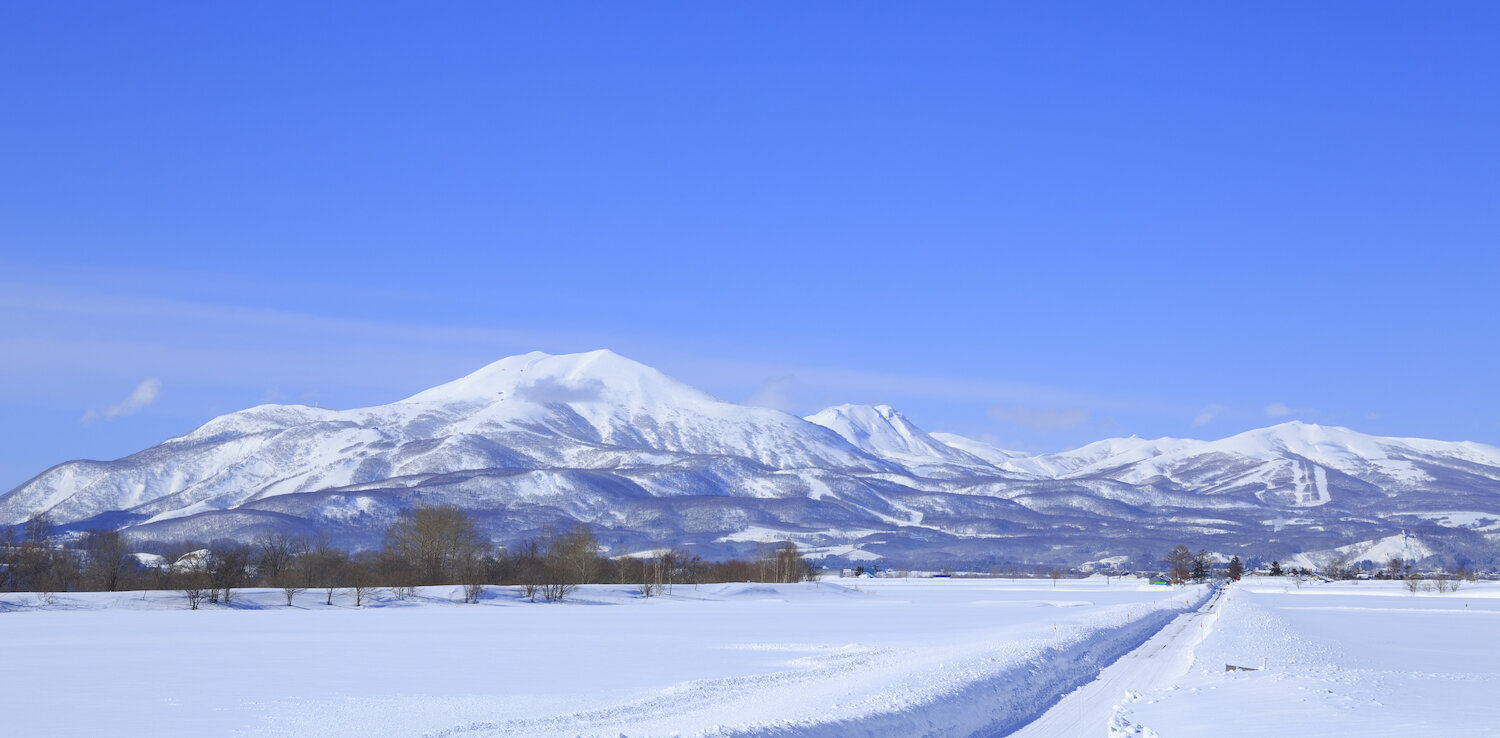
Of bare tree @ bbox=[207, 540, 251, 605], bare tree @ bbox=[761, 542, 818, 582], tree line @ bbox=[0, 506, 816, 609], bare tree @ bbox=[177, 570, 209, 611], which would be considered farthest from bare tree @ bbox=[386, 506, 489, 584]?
bare tree @ bbox=[761, 542, 818, 582]

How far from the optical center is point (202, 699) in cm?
3164

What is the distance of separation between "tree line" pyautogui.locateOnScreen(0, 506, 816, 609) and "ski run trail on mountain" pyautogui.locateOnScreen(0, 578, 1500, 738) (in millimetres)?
42052

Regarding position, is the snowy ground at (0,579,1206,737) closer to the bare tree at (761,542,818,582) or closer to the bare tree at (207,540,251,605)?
the bare tree at (207,540,251,605)

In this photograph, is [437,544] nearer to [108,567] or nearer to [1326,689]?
[108,567]

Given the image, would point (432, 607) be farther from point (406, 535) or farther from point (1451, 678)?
point (1451, 678)

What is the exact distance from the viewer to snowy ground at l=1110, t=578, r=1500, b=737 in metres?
25.4

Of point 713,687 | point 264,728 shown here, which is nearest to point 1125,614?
point 713,687

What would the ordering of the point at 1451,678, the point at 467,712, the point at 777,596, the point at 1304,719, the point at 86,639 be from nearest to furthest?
the point at 1304,719 → the point at 467,712 → the point at 1451,678 → the point at 86,639 → the point at 777,596

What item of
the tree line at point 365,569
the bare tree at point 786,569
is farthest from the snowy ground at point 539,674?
the bare tree at point 786,569

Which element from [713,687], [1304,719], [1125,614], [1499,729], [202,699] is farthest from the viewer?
[1125,614]

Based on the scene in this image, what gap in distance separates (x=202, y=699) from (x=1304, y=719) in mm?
26243

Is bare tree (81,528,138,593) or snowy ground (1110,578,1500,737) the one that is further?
bare tree (81,528,138,593)

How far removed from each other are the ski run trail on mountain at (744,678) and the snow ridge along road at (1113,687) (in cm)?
12

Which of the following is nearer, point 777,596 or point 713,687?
point 713,687
